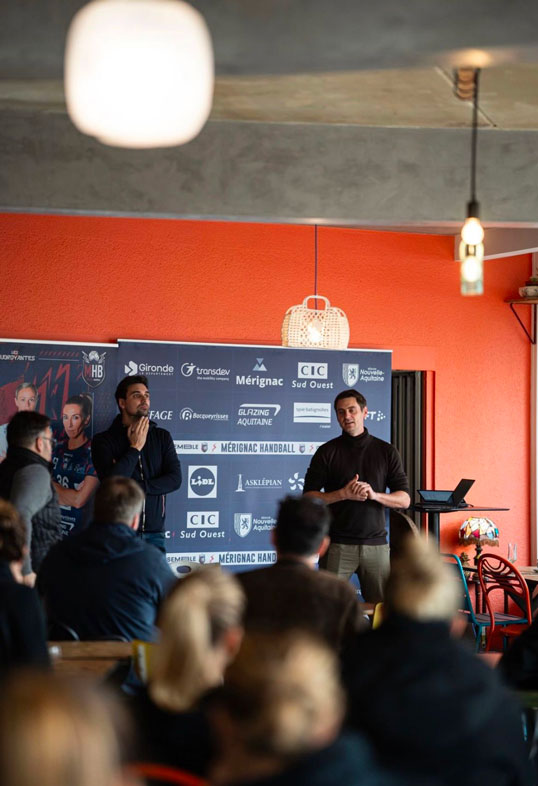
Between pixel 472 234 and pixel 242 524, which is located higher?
pixel 472 234

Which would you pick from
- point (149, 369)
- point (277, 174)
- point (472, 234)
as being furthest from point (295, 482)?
point (472, 234)

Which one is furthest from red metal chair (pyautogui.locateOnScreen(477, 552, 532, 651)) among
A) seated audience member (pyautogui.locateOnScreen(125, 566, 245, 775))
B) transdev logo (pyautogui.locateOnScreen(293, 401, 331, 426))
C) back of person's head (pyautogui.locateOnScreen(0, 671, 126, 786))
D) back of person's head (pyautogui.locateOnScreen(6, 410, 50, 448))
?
back of person's head (pyautogui.locateOnScreen(0, 671, 126, 786))

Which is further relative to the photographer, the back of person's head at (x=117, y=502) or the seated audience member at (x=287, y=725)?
the back of person's head at (x=117, y=502)

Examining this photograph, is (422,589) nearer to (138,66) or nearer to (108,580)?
(138,66)

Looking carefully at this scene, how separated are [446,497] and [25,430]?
3.86 meters

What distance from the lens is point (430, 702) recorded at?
77.0 inches

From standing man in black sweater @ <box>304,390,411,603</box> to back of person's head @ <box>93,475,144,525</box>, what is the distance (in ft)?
7.56

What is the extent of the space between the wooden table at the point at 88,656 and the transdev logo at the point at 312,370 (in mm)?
4247

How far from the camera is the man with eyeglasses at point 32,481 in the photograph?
14.2 ft

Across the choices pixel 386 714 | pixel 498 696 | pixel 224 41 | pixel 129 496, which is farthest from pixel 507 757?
pixel 224 41

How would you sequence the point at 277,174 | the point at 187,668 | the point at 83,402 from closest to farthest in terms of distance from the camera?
1. the point at 187,668
2. the point at 277,174
3. the point at 83,402

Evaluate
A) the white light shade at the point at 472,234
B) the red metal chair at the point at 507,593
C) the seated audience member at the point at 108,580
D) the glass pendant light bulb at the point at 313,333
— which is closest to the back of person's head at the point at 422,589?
the seated audience member at the point at 108,580

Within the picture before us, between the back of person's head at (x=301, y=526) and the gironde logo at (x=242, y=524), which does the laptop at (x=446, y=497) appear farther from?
the back of person's head at (x=301, y=526)

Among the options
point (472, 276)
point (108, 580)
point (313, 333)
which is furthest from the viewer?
point (313, 333)
